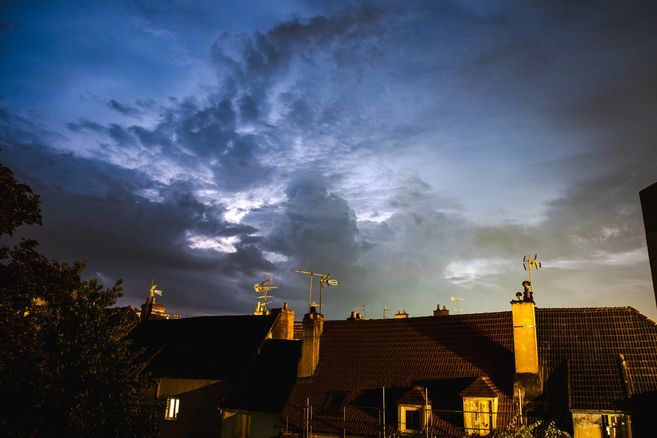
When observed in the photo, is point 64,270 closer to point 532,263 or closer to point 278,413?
point 278,413

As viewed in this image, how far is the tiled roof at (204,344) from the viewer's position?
126 feet

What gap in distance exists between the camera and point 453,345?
30406 mm

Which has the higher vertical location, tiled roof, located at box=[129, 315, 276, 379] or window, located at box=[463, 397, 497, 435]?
tiled roof, located at box=[129, 315, 276, 379]

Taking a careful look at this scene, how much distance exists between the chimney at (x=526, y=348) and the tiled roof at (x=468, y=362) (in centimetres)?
70

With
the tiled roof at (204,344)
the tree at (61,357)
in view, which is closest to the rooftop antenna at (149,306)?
the tiled roof at (204,344)

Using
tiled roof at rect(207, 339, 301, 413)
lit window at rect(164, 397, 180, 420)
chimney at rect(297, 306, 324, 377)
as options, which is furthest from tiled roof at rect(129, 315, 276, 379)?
chimney at rect(297, 306, 324, 377)

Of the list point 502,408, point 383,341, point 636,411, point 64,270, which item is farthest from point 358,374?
point 64,270

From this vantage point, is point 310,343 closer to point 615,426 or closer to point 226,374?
point 226,374

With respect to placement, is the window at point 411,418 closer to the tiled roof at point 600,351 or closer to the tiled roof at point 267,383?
the tiled roof at point 600,351

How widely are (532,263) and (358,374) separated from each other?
1215 centimetres

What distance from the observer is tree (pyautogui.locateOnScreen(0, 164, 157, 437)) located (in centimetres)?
1638

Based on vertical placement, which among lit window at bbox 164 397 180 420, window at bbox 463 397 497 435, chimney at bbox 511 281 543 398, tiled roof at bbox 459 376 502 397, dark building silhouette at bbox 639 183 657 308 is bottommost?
lit window at bbox 164 397 180 420

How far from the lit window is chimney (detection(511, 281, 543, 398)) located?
24377mm

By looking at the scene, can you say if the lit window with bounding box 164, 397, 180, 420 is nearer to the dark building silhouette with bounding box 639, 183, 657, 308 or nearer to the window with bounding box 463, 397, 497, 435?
the window with bounding box 463, 397, 497, 435
